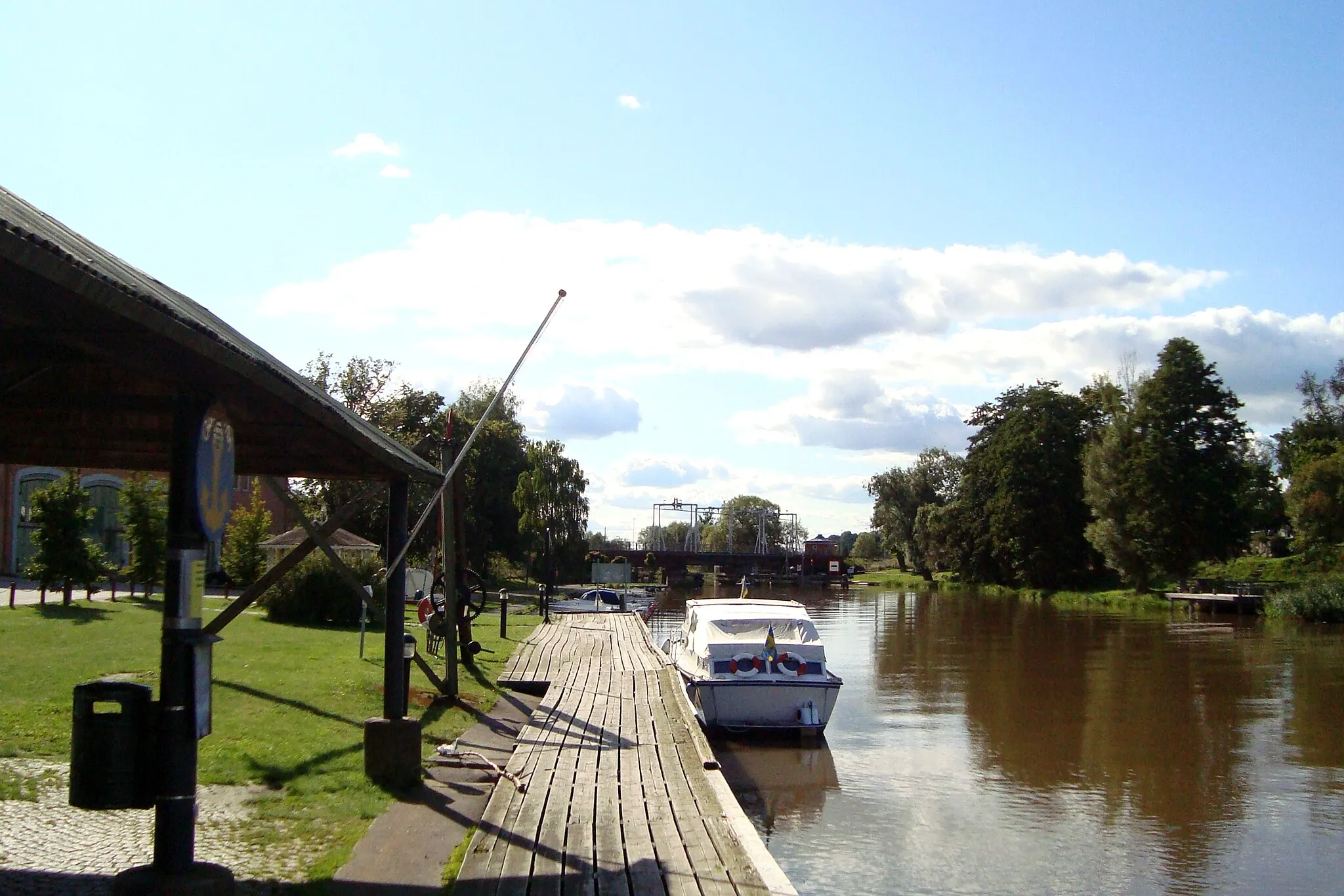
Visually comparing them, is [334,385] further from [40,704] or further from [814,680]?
[40,704]

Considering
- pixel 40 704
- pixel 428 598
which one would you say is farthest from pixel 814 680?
pixel 40 704

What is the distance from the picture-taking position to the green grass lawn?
834 cm

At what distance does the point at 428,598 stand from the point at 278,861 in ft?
35.4

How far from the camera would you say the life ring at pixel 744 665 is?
1742 centimetres

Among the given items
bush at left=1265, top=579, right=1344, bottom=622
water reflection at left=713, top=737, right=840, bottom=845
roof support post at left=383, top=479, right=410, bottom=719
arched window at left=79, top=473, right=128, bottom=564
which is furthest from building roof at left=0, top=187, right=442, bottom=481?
bush at left=1265, top=579, right=1344, bottom=622

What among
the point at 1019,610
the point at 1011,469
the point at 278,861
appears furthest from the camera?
the point at 1011,469

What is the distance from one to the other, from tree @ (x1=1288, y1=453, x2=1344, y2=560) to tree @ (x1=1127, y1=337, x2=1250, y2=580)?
3220mm

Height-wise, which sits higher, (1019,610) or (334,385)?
(334,385)

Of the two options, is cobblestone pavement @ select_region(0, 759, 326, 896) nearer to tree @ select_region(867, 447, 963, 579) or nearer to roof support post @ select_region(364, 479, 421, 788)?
roof support post @ select_region(364, 479, 421, 788)

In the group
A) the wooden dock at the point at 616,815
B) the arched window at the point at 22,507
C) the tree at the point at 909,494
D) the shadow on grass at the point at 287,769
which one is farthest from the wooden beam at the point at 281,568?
the tree at the point at 909,494

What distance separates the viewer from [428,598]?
17656 mm

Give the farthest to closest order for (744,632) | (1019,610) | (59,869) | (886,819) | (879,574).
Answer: (879,574) < (1019,610) < (744,632) < (886,819) < (59,869)

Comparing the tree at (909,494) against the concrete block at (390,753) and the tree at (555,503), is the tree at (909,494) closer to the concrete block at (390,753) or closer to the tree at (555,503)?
the tree at (555,503)

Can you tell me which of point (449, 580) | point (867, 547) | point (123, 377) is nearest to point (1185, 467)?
point (449, 580)
